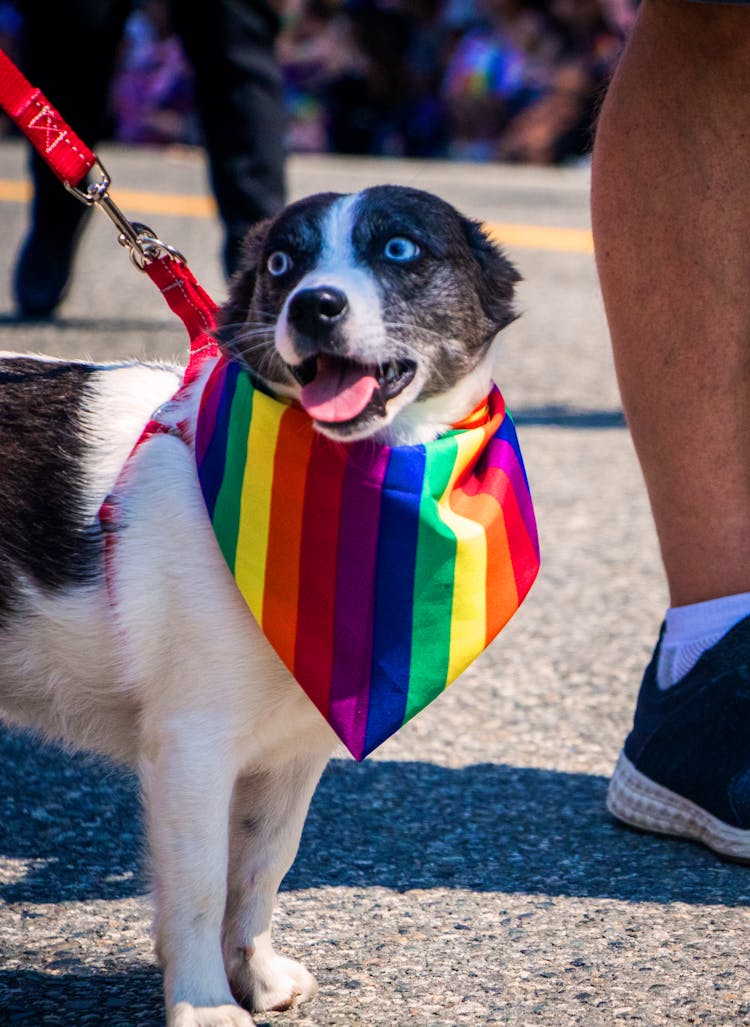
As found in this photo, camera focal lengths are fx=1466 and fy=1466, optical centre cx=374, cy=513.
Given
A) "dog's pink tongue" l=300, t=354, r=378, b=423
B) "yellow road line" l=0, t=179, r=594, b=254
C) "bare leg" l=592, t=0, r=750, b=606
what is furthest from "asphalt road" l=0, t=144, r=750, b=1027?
"yellow road line" l=0, t=179, r=594, b=254

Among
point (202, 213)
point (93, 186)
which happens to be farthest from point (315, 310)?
point (202, 213)

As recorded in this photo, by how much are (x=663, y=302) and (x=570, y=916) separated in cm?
99

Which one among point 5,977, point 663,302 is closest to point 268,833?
point 5,977

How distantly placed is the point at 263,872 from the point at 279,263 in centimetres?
82

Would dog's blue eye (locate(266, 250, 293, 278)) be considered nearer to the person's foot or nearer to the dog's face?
the dog's face

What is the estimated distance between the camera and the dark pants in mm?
4793

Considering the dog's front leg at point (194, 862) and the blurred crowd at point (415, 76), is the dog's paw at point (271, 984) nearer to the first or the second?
the dog's front leg at point (194, 862)

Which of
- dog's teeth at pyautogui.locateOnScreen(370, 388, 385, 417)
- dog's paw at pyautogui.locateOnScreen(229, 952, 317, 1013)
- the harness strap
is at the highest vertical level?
the harness strap

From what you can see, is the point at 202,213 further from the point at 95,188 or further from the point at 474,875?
the point at 474,875

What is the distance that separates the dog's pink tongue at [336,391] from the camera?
183cm

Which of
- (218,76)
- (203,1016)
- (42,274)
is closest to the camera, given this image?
(203,1016)

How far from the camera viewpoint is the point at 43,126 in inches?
88.1

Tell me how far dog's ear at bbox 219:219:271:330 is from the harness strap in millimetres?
291

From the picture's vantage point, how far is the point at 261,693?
1.83 metres
